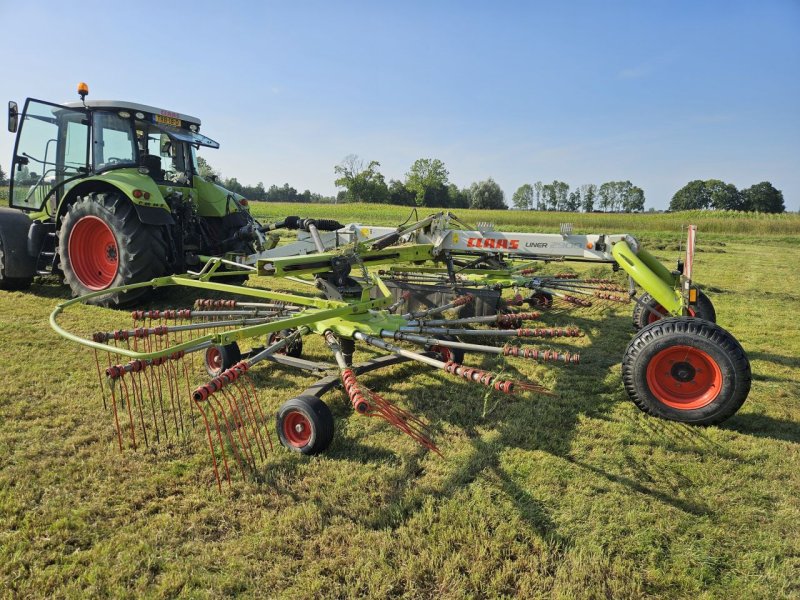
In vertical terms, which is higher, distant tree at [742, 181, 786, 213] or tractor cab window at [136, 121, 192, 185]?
distant tree at [742, 181, 786, 213]

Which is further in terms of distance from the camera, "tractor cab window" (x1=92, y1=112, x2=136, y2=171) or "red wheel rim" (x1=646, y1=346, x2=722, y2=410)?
"tractor cab window" (x1=92, y1=112, x2=136, y2=171)

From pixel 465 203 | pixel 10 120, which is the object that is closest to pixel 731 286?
pixel 10 120

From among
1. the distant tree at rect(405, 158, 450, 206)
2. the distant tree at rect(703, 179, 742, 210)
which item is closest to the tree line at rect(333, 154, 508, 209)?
the distant tree at rect(405, 158, 450, 206)

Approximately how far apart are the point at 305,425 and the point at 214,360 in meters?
1.49

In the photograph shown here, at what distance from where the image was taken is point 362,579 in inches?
71.9

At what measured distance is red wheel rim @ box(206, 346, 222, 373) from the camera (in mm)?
3828

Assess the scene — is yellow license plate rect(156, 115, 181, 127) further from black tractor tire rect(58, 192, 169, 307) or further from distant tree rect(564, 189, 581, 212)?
distant tree rect(564, 189, 581, 212)

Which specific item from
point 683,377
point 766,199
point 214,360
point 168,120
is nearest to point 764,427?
point 683,377

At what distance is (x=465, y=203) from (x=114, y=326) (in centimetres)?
5729

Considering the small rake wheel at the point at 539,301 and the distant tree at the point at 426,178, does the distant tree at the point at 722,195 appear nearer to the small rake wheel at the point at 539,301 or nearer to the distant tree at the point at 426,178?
the distant tree at the point at 426,178

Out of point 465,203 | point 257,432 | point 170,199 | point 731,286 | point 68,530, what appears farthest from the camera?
point 465,203

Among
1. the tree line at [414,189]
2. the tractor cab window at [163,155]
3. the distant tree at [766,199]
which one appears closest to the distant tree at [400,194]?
the tree line at [414,189]

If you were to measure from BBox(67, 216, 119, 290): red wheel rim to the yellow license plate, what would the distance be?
1.68m

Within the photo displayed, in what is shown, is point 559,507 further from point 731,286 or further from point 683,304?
point 731,286
